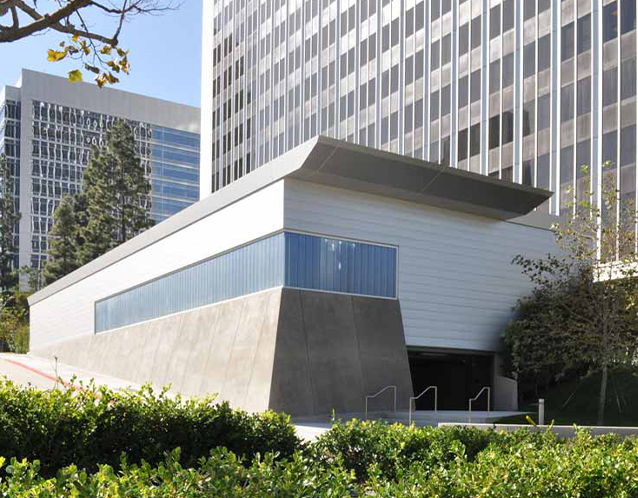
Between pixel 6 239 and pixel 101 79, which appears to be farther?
pixel 6 239

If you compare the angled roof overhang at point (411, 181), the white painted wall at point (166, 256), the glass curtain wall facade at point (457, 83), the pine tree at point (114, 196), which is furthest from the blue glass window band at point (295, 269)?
the pine tree at point (114, 196)

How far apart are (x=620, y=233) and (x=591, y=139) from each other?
55.5ft

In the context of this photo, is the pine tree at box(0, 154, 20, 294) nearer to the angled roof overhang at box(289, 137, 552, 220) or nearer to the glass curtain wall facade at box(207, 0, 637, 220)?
the glass curtain wall facade at box(207, 0, 637, 220)

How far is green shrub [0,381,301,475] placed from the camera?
9711 mm

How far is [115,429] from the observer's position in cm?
1009

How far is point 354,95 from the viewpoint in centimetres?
5372

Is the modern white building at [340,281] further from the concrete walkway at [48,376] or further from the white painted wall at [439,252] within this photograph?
the concrete walkway at [48,376]

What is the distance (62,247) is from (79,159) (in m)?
69.3

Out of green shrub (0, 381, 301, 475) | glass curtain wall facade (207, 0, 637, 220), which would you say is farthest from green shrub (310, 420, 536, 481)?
glass curtain wall facade (207, 0, 637, 220)

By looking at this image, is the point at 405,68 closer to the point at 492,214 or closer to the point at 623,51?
the point at 623,51

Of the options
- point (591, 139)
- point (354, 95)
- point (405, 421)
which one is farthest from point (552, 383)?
point (354, 95)

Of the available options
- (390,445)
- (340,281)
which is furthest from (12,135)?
(390,445)

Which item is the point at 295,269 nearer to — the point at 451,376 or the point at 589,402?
the point at 451,376

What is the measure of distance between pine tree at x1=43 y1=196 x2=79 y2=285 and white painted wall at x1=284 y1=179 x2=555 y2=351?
50.8 metres
